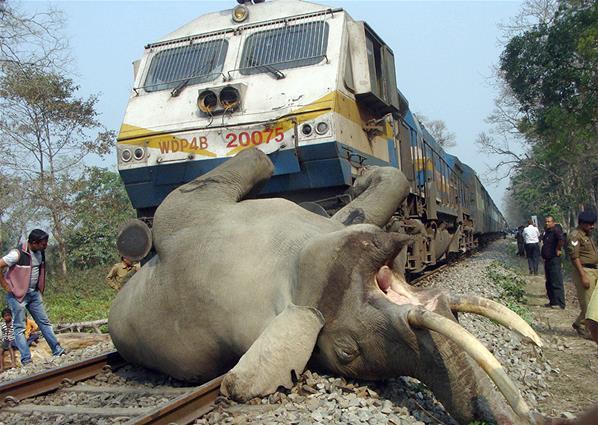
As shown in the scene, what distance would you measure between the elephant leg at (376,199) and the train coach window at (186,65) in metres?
3.14

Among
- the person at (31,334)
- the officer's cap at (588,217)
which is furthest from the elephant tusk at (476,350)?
the person at (31,334)

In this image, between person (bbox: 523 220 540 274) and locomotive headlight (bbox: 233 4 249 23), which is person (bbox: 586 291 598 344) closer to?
locomotive headlight (bbox: 233 4 249 23)

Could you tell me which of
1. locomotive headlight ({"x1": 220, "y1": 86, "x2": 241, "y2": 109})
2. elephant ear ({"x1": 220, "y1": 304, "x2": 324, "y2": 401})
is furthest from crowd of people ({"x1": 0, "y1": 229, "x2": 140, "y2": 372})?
elephant ear ({"x1": 220, "y1": 304, "x2": 324, "y2": 401})

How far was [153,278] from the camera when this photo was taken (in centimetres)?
480

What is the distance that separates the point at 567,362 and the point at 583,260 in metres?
2.07

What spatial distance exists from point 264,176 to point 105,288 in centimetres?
1414

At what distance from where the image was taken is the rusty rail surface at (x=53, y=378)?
4582mm

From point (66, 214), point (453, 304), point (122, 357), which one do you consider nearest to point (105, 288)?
point (66, 214)

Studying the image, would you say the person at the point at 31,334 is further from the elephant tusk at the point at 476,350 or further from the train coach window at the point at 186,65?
the elephant tusk at the point at 476,350

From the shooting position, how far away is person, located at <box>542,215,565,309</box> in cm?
1030

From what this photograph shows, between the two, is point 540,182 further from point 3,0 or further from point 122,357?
point 122,357

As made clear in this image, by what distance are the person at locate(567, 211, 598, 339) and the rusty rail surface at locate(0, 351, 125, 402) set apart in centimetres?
534

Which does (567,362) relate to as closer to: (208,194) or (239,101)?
(208,194)

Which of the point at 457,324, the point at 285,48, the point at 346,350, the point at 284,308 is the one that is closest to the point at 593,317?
the point at 457,324
